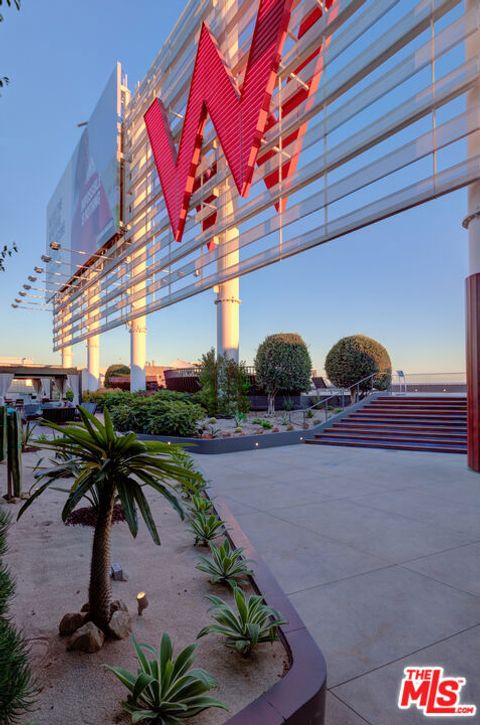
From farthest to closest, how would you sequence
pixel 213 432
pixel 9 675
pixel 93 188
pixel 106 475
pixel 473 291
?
pixel 93 188 < pixel 213 432 < pixel 473 291 < pixel 106 475 < pixel 9 675

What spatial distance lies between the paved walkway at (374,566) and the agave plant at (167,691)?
77 centimetres

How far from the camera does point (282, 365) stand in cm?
1838

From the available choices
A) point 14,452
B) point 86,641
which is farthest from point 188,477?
point 14,452

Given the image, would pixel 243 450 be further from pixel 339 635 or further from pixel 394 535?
pixel 339 635

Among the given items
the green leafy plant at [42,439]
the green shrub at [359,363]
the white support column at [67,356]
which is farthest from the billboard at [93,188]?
the green shrub at [359,363]

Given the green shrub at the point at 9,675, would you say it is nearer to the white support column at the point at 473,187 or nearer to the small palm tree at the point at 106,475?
the small palm tree at the point at 106,475

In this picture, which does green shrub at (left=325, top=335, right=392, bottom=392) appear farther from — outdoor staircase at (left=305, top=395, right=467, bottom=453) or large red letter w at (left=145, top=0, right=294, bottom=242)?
large red letter w at (left=145, top=0, right=294, bottom=242)

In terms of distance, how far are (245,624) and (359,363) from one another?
1733cm

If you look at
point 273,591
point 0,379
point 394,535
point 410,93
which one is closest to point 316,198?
point 410,93

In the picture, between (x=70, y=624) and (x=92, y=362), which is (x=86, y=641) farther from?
(x=92, y=362)

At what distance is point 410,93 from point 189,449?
10953mm

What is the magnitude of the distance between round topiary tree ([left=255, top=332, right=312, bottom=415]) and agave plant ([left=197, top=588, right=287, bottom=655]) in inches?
610

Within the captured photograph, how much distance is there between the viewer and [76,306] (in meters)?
40.4

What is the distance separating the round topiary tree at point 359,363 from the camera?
18.7 meters
